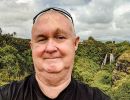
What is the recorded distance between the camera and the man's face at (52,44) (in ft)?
5.96

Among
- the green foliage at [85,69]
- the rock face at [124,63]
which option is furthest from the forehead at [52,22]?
the rock face at [124,63]

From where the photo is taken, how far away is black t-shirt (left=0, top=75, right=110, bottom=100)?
1.94 m

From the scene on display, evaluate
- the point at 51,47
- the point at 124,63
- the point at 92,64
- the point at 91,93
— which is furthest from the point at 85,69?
the point at 51,47

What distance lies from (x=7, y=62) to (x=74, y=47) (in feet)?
155

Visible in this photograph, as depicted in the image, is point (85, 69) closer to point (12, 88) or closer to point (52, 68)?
point (12, 88)

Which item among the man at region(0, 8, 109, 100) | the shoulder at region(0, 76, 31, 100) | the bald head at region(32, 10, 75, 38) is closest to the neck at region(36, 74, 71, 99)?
the man at region(0, 8, 109, 100)

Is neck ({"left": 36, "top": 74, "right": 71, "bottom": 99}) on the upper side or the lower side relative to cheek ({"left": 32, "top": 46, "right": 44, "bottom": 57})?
lower

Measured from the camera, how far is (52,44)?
5.96ft

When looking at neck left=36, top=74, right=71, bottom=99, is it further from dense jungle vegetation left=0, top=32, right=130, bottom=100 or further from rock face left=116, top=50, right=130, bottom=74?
rock face left=116, top=50, right=130, bottom=74

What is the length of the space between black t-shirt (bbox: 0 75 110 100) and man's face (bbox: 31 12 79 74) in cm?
14

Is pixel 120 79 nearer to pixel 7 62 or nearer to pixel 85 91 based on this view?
pixel 7 62

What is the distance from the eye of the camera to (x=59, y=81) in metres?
1.88

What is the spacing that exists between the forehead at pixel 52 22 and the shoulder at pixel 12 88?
1.06ft

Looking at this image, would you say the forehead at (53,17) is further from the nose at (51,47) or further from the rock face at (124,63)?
the rock face at (124,63)
